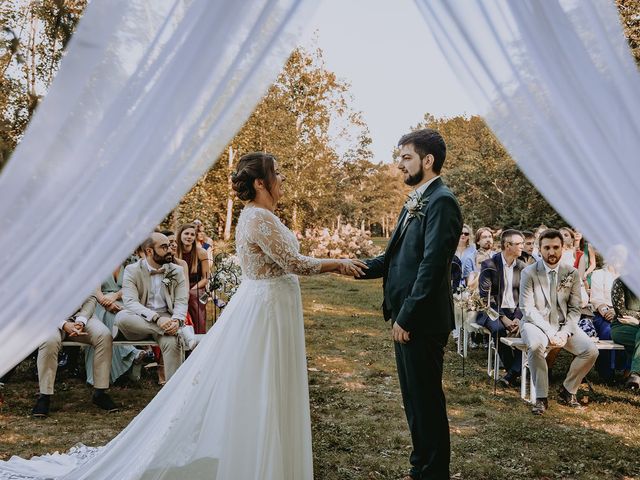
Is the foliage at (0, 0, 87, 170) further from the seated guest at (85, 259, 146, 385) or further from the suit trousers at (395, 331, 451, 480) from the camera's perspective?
the seated guest at (85, 259, 146, 385)

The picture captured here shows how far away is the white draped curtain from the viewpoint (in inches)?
79.8

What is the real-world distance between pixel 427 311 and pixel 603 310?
465cm

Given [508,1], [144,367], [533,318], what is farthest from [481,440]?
[144,367]

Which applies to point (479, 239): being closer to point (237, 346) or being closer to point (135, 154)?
point (237, 346)

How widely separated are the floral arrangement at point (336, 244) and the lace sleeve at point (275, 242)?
691 inches

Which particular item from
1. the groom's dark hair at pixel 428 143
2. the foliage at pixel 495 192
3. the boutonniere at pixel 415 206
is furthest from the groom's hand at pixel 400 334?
the foliage at pixel 495 192

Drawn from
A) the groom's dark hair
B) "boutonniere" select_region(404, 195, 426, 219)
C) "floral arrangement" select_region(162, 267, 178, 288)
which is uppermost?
the groom's dark hair

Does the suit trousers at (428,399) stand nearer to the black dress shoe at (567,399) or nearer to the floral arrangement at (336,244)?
the black dress shoe at (567,399)

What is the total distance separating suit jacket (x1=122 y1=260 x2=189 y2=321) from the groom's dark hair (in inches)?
130

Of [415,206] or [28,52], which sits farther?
[415,206]

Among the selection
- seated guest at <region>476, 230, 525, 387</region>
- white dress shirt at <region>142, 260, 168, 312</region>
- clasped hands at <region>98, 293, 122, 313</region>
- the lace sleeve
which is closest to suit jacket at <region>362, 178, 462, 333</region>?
the lace sleeve

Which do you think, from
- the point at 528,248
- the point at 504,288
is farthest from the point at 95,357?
the point at 528,248

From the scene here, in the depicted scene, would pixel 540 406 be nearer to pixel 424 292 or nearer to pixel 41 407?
pixel 424 292

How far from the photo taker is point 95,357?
5.61 meters
